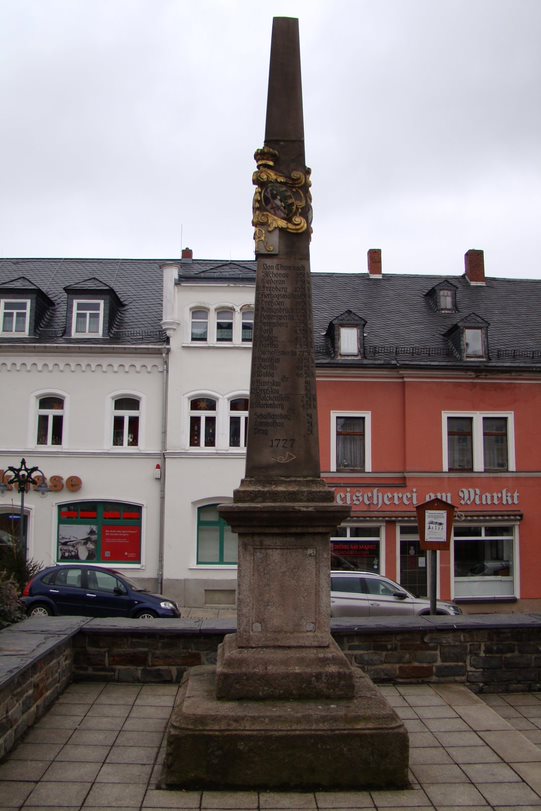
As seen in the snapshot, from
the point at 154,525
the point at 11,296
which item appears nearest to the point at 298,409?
the point at 154,525

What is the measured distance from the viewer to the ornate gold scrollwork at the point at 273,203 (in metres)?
6.21

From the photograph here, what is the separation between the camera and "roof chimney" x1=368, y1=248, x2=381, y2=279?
26234 millimetres

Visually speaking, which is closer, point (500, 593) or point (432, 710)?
point (432, 710)

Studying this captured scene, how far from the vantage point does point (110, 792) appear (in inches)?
185

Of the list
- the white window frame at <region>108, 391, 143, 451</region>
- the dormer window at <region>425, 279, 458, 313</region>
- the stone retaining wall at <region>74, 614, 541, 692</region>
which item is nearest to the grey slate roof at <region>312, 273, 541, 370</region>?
the dormer window at <region>425, 279, 458, 313</region>

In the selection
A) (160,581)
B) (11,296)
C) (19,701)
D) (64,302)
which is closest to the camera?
(19,701)

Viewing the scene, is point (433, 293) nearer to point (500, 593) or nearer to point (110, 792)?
point (500, 593)

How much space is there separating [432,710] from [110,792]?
3.17 metres

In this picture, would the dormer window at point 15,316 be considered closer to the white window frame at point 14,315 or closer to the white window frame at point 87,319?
the white window frame at point 14,315

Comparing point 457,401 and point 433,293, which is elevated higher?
point 433,293

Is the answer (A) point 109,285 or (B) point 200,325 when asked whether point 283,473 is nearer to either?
(B) point 200,325

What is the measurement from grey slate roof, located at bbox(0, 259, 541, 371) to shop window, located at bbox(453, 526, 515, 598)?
15.9ft

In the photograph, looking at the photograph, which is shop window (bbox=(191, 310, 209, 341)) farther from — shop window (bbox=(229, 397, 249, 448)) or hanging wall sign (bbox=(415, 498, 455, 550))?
hanging wall sign (bbox=(415, 498, 455, 550))

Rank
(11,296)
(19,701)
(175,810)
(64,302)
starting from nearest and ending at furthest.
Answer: (175,810)
(19,701)
(11,296)
(64,302)
